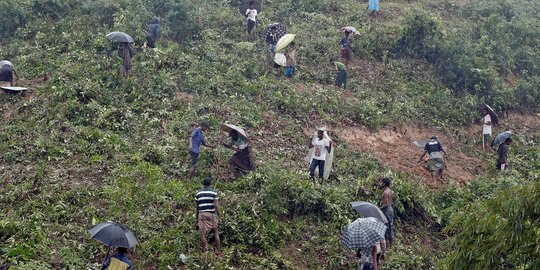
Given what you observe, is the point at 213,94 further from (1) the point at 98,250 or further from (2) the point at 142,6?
(1) the point at 98,250

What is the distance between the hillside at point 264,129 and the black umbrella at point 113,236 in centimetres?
108

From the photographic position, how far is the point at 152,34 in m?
18.2

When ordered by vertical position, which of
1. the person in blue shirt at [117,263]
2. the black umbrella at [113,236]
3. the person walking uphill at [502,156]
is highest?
the black umbrella at [113,236]

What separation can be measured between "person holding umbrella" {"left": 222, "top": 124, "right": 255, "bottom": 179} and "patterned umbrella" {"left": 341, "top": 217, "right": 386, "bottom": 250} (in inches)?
144

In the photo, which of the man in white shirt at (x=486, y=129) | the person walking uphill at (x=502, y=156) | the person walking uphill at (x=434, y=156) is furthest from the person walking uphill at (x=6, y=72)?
the man in white shirt at (x=486, y=129)

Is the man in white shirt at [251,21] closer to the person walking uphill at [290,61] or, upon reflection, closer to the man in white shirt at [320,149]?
the person walking uphill at [290,61]

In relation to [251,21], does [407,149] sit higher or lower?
lower

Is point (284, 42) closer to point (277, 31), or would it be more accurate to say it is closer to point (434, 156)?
point (277, 31)

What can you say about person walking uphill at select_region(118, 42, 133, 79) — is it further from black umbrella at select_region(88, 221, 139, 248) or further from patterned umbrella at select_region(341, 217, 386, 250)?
patterned umbrella at select_region(341, 217, 386, 250)

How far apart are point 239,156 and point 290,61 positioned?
19.2 feet

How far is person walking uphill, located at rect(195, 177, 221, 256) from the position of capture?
34.6 feet

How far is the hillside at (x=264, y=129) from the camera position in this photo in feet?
35.4

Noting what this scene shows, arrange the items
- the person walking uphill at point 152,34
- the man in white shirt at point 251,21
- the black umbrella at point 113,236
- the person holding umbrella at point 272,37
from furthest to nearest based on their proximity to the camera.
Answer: the man in white shirt at point 251,21, the person holding umbrella at point 272,37, the person walking uphill at point 152,34, the black umbrella at point 113,236

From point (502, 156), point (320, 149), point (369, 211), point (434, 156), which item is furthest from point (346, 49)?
point (369, 211)
